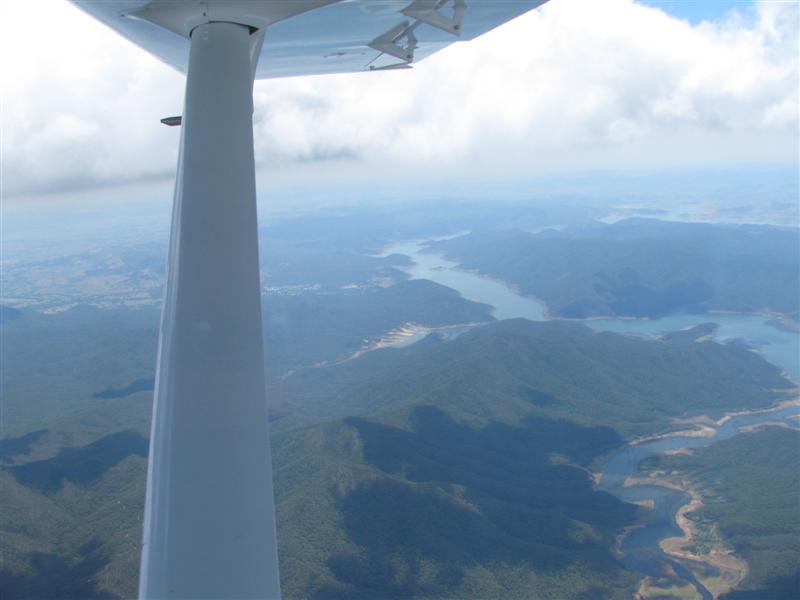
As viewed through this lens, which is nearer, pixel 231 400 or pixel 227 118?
pixel 231 400

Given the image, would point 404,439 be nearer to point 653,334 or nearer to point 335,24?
point 653,334

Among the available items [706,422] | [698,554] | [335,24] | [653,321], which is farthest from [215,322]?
[653,321]

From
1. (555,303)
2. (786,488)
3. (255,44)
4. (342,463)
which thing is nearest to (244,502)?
(255,44)

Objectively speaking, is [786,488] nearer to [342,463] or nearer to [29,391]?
[342,463]

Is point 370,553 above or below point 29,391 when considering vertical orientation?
below

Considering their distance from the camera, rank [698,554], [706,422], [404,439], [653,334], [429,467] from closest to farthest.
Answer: [698,554]
[429,467]
[404,439]
[706,422]
[653,334]

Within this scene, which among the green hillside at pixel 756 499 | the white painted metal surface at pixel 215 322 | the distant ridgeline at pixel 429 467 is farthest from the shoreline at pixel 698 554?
the white painted metal surface at pixel 215 322

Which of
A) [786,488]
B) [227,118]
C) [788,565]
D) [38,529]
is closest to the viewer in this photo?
[227,118]
